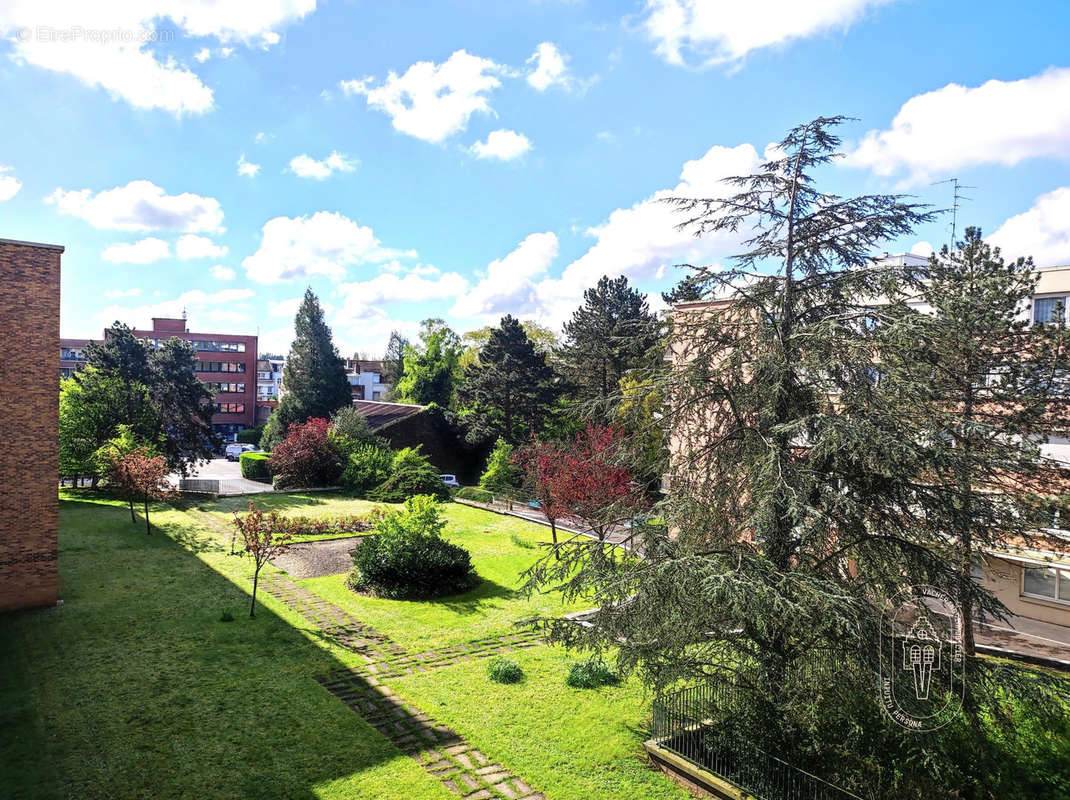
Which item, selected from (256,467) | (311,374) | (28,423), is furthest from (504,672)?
(311,374)

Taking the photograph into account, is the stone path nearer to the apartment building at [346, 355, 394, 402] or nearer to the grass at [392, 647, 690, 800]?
the grass at [392, 647, 690, 800]

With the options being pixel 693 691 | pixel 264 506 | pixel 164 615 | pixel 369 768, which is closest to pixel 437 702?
pixel 369 768

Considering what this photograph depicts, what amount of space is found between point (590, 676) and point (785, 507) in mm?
6407

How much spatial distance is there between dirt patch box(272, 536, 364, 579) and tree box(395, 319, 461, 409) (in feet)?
116

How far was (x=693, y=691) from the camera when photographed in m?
12.0

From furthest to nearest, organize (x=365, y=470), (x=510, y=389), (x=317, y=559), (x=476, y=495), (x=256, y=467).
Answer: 1. (x=510, y=389)
2. (x=256, y=467)
3. (x=365, y=470)
4. (x=476, y=495)
5. (x=317, y=559)

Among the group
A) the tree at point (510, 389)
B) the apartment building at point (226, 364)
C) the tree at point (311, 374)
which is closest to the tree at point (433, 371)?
the tree at point (311, 374)

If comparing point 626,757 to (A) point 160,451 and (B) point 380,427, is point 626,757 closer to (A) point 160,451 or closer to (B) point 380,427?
(A) point 160,451

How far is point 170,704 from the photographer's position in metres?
11.8

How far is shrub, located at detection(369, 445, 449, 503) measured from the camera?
36031 millimetres

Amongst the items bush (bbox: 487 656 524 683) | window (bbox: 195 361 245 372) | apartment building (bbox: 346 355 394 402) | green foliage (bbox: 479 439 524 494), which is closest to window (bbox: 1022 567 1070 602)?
bush (bbox: 487 656 524 683)

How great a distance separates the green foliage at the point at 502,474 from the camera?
126ft

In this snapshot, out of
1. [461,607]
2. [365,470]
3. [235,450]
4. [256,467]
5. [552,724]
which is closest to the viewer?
[552,724]
